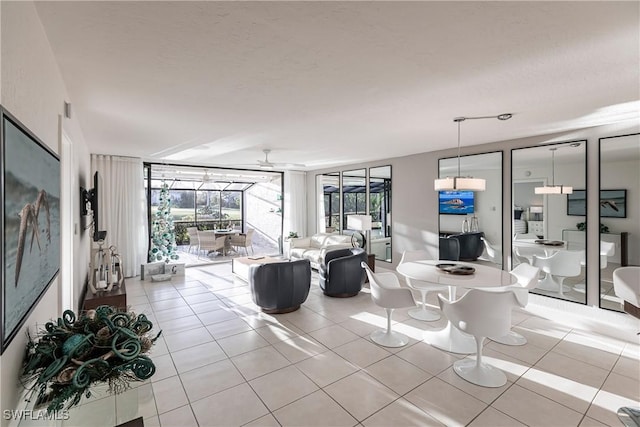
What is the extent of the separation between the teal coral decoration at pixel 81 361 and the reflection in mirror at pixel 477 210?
4886mm

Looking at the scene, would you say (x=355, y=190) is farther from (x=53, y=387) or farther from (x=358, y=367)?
(x=53, y=387)

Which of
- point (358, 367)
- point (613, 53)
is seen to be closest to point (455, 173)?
point (613, 53)

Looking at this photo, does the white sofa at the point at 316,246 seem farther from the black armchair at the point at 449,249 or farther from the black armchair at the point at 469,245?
the black armchair at the point at 469,245

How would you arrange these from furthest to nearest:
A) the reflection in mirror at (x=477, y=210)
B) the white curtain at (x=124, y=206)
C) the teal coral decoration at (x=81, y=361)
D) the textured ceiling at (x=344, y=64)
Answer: the white curtain at (x=124, y=206) < the reflection in mirror at (x=477, y=210) < the textured ceiling at (x=344, y=64) < the teal coral decoration at (x=81, y=361)

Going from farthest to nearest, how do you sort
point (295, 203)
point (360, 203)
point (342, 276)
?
point (295, 203) → point (360, 203) → point (342, 276)

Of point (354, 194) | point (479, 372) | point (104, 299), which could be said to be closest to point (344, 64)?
point (479, 372)

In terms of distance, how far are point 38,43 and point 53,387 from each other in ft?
5.61

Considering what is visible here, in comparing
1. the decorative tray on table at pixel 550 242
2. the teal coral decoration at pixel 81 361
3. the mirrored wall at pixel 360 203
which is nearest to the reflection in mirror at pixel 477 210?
the decorative tray on table at pixel 550 242

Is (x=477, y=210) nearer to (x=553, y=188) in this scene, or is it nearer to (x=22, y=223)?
(x=553, y=188)

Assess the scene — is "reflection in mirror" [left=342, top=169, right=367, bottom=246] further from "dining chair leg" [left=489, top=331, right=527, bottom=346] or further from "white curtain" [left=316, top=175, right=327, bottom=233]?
"dining chair leg" [left=489, top=331, right=527, bottom=346]

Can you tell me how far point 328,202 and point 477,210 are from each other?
4.06 m

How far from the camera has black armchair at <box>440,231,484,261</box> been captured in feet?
16.2

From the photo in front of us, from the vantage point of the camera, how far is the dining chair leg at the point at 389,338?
3318 millimetres

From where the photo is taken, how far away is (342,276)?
16.1 ft
